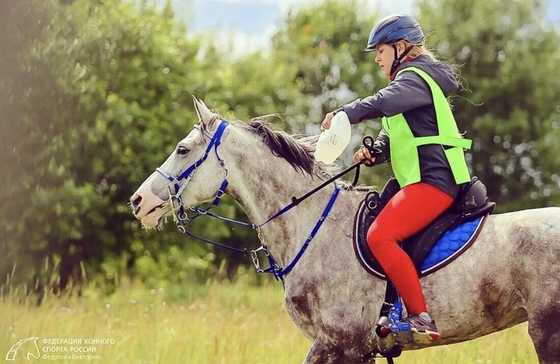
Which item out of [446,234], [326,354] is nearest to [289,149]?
[446,234]

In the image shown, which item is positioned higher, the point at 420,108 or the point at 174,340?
the point at 420,108

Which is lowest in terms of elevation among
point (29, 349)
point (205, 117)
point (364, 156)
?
point (29, 349)

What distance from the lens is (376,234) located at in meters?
4.92

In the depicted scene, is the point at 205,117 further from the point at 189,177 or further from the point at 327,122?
the point at 327,122

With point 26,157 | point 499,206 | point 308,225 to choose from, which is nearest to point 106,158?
point 26,157

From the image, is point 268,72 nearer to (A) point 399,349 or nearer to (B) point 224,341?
(B) point 224,341

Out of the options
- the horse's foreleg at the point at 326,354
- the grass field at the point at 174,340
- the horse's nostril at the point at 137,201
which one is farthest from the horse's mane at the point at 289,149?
the grass field at the point at 174,340

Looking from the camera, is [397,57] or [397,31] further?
[397,57]

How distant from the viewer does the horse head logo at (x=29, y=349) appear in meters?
7.28

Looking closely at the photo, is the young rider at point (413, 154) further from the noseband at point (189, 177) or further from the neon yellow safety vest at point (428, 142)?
the noseband at point (189, 177)

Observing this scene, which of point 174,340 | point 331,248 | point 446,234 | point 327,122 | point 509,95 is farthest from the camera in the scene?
point 509,95

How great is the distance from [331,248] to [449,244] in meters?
0.78

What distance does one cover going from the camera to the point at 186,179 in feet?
17.5

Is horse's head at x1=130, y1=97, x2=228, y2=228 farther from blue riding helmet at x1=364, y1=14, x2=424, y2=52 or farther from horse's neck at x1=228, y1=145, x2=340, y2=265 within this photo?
blue riding helmet at x1=364, y1=14, x2=424, y2=52
